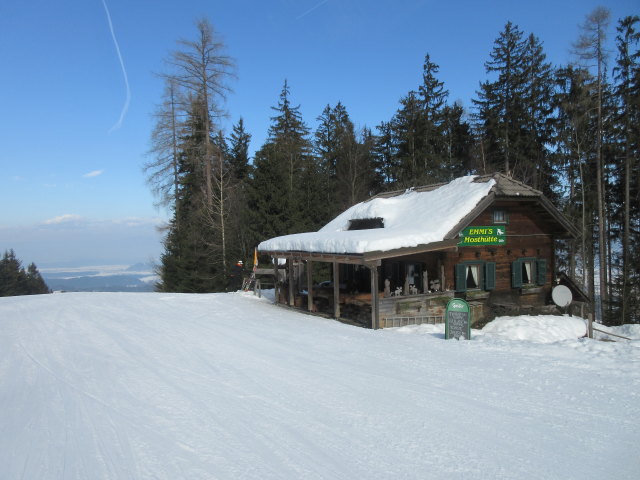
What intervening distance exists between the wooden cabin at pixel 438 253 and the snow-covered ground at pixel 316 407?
2790 millimetres

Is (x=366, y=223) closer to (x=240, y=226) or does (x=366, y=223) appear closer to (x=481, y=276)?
(x=481, y=276)

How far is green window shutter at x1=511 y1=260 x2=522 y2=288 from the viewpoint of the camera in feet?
→ 57.8

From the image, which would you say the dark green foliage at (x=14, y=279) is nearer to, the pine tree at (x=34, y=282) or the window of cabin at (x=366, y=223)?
the pine tree at (x=34, y=282)

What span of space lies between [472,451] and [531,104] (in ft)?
98.5

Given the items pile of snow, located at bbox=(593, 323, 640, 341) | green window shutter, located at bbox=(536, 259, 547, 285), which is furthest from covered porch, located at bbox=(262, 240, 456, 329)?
green window shutter, located at bbox=(536, 259, 547, 285)

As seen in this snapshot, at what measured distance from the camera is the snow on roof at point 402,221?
13.2m

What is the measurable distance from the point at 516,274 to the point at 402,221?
5284mm

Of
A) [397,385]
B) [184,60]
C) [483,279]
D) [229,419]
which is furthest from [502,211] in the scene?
[184,60]

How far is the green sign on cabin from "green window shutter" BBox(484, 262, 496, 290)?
89cm

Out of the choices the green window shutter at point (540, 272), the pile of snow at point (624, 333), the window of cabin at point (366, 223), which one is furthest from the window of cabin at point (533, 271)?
the window of cabin at point (366, 223)

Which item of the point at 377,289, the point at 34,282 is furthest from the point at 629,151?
the point at 34,282

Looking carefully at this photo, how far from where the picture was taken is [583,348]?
31.0ft

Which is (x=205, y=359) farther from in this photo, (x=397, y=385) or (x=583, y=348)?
(x=583, y=348)

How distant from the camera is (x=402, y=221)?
17.4 metres
